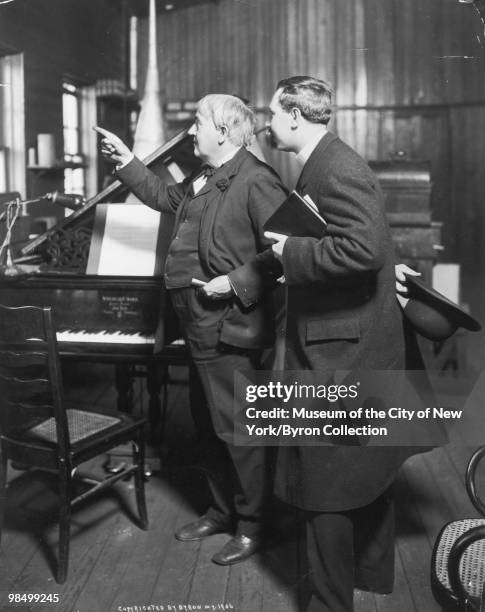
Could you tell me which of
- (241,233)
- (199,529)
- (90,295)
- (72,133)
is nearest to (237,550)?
(199,529)

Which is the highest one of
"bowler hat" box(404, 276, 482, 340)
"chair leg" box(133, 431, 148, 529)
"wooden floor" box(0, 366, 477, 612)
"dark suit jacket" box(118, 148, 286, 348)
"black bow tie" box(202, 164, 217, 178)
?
"black bow tie" box(202, 164, 217, 178)

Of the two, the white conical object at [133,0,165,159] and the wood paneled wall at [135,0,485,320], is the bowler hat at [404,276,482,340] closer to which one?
the white conical object at [133,0,165,159]

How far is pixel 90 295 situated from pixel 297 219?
5.35 feet

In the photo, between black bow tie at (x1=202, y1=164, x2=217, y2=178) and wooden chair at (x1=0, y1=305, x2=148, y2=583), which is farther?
black bow tie at (x1=202, y1=164, x2=217, y2=178)

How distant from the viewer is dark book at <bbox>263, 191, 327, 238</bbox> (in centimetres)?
202

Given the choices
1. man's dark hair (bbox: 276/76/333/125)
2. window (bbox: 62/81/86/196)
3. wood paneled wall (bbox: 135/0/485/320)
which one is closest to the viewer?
man's dark hair (bbox: 276/76/333/125)

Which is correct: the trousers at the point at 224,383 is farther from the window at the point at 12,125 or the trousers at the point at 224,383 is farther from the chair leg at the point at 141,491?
the window at the point at 12,125

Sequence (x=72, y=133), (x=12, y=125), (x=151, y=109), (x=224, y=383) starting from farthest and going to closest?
1. (x=151, y=109)
2. (x=72, y=133)
3. (x=12, y=125)
4. (x=224, y=383)

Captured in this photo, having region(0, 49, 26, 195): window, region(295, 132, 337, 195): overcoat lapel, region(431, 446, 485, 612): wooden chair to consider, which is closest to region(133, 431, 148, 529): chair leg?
region(431, 446, 485, 612): wooden chair

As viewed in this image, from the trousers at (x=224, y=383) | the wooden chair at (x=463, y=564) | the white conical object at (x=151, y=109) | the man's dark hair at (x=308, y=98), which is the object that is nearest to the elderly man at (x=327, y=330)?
the man's dark hair at (x=308, y=98)

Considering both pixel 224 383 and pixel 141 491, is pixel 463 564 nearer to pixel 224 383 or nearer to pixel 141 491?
pixel 224 383

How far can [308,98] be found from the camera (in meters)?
2.12

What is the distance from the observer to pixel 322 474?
2.14 metres

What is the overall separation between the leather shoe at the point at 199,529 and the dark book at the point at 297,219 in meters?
1.46
